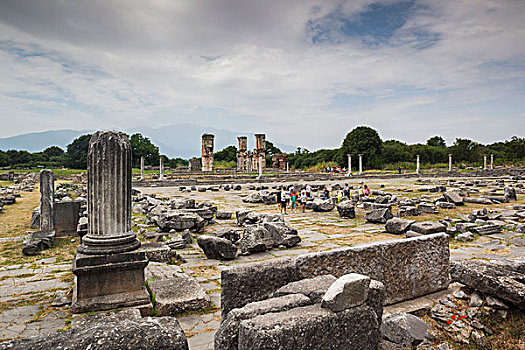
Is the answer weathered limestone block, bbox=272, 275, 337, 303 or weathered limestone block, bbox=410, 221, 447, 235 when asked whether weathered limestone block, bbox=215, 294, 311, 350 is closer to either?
weathered limestone block, bbox=272, 275, 337, 303

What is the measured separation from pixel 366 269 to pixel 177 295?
8.95 ft

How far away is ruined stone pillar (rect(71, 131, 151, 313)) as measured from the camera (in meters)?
4.41

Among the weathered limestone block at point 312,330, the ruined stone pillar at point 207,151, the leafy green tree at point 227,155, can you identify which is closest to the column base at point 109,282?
the weathered limestone block at point 312,330

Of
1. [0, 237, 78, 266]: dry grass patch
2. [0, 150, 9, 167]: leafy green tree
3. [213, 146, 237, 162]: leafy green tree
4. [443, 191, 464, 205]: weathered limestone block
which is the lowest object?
[0, 237, 78, 266]: dry grass patch

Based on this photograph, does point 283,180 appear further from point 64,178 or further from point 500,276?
point 500,276

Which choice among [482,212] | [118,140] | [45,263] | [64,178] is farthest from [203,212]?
[64,178]

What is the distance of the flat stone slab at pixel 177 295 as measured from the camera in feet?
14.6

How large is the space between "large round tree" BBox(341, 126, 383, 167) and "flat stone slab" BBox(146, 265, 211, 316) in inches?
2263

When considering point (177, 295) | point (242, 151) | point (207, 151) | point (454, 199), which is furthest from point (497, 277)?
point (242, 151)

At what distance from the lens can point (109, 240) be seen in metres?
4.54

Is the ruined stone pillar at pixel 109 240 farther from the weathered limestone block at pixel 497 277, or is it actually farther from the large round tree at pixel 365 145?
the large round tree at pixel 365 145

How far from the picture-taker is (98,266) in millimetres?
4395

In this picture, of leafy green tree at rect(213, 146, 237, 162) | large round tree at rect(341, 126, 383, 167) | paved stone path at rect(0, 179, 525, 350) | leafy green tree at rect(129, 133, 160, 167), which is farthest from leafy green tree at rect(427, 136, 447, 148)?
paved stone path at rect(0, 179, 525, 350)

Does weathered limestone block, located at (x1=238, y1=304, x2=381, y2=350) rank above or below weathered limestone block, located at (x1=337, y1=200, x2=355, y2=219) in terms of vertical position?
above
